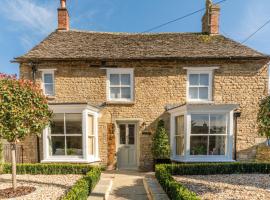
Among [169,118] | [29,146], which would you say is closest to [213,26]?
[169,118]

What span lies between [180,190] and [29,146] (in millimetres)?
8708

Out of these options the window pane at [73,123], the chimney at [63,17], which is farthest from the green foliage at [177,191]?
the chimney at [63,17]

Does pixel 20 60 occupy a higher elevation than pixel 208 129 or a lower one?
higher

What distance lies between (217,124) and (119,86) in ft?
17.9

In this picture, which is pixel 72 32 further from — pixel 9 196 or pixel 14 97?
pixel 9 196

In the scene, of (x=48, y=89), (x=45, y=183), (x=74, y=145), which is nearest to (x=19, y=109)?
(x=45, y=183)

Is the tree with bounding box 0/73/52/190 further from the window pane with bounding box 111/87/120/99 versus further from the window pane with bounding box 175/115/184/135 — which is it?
the window pane with bounding box 175/115/184/135

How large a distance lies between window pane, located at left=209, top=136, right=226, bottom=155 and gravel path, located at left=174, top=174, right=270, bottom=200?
60.3 inches

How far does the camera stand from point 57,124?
360 inches

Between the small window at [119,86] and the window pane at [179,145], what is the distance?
3.32 metres

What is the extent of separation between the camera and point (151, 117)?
1005cm

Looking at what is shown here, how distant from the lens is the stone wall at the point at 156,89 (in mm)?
10000

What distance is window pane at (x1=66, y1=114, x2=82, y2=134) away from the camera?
9.07 m

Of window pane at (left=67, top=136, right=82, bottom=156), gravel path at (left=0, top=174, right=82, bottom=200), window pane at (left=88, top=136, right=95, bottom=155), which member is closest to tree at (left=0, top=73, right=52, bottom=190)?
gravel path at (left=0, top=174, right=82, bottom=200)
